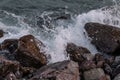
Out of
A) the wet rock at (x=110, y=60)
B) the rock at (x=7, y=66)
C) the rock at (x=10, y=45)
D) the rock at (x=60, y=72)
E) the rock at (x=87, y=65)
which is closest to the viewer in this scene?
the rock at (x=60, y=72)

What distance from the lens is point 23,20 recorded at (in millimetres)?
17516

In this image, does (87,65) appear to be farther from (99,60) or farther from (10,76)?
(10,76)

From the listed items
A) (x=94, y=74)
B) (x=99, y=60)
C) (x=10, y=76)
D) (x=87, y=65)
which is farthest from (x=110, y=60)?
(x=10, y=76)

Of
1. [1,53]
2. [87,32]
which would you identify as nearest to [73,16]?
[87,32]

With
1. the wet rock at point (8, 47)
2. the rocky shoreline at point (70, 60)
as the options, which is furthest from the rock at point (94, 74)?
the wet rock at point (8, 47)

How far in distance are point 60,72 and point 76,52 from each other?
8.02 feet

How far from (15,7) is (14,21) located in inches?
67.0

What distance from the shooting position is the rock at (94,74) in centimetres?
1241

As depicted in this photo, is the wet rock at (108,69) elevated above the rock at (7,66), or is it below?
below

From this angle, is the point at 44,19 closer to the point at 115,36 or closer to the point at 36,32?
the point at 36,32

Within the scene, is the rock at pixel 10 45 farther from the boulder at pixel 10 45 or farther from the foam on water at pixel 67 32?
the foam on water at pixel 67 32

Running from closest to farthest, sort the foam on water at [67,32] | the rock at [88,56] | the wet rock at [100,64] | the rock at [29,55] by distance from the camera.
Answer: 1. the wet rock at [100,64]
2. the rock at [29,55]
3. the rock at [88,56]
4. the foam on water at [67,32]

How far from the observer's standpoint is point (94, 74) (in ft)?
41.1

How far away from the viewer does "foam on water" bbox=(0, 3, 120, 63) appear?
587 inches
